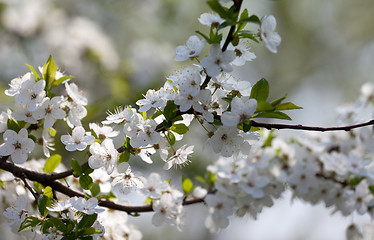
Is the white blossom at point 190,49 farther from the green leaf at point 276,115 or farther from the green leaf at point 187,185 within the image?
the green leaf at point 187,185

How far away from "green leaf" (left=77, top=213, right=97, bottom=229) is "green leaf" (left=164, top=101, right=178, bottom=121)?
335 millimetres

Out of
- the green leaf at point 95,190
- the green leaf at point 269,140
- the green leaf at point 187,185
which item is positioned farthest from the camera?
the green leaf at point 269,140

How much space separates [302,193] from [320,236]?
467 centimetres

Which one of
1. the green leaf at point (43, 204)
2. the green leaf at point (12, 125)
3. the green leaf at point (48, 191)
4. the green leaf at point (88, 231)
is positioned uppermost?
the green leaf at point (12, 125)

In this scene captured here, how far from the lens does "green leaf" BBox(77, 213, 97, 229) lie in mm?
1126

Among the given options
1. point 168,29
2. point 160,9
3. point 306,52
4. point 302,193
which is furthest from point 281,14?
point 302,193

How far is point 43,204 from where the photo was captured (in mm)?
Result: 1134

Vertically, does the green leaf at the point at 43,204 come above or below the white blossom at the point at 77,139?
below

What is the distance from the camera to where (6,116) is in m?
1.27

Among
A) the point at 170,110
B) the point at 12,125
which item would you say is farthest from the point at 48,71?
the point at 170,110

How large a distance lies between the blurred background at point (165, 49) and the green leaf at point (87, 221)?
4.45 ft

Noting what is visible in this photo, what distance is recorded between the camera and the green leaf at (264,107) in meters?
1.05

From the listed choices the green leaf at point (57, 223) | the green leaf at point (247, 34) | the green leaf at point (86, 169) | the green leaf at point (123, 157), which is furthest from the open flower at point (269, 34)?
the green leaf at point (57, 223)

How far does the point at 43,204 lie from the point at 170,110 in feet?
1.39
